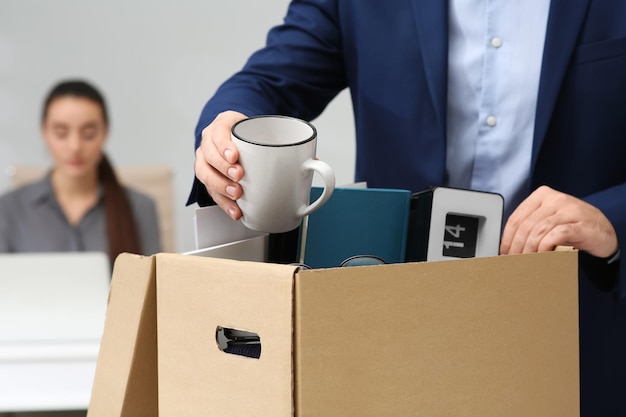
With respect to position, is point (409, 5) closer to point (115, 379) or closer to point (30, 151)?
point (115, 379)

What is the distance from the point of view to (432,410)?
614mm

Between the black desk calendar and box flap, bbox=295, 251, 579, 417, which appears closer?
box flap, bbox=295, 251, 579, 417

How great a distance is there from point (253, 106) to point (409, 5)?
0.24m

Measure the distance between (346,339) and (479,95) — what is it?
508 millimetres

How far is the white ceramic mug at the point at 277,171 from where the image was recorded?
0.72 meters

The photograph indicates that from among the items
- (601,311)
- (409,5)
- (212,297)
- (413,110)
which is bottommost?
(601,311)

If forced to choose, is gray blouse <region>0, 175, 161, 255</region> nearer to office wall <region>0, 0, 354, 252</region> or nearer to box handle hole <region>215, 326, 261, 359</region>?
office wall <region>0, 0, 354, 252</region>

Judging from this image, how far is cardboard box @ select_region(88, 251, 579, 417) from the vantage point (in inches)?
22.8

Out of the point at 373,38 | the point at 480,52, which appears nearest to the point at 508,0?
the point at 480,52

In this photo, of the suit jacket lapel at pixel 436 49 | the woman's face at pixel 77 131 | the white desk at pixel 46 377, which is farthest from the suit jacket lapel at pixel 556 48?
the woman's face at pixel 77 131

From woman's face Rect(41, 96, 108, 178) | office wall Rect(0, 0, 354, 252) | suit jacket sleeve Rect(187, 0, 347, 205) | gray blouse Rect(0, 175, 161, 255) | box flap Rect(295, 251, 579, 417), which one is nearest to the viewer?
box flap Rect(295, 251, 579, 417)

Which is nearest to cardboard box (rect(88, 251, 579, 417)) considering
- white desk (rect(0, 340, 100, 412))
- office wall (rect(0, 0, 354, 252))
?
white desk (rect(0, 340, 100, 412))

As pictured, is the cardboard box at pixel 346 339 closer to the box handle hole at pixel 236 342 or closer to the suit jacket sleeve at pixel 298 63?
the box handle hole at pixel 236 342

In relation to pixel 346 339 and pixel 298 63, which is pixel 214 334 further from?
pixel 298 63
